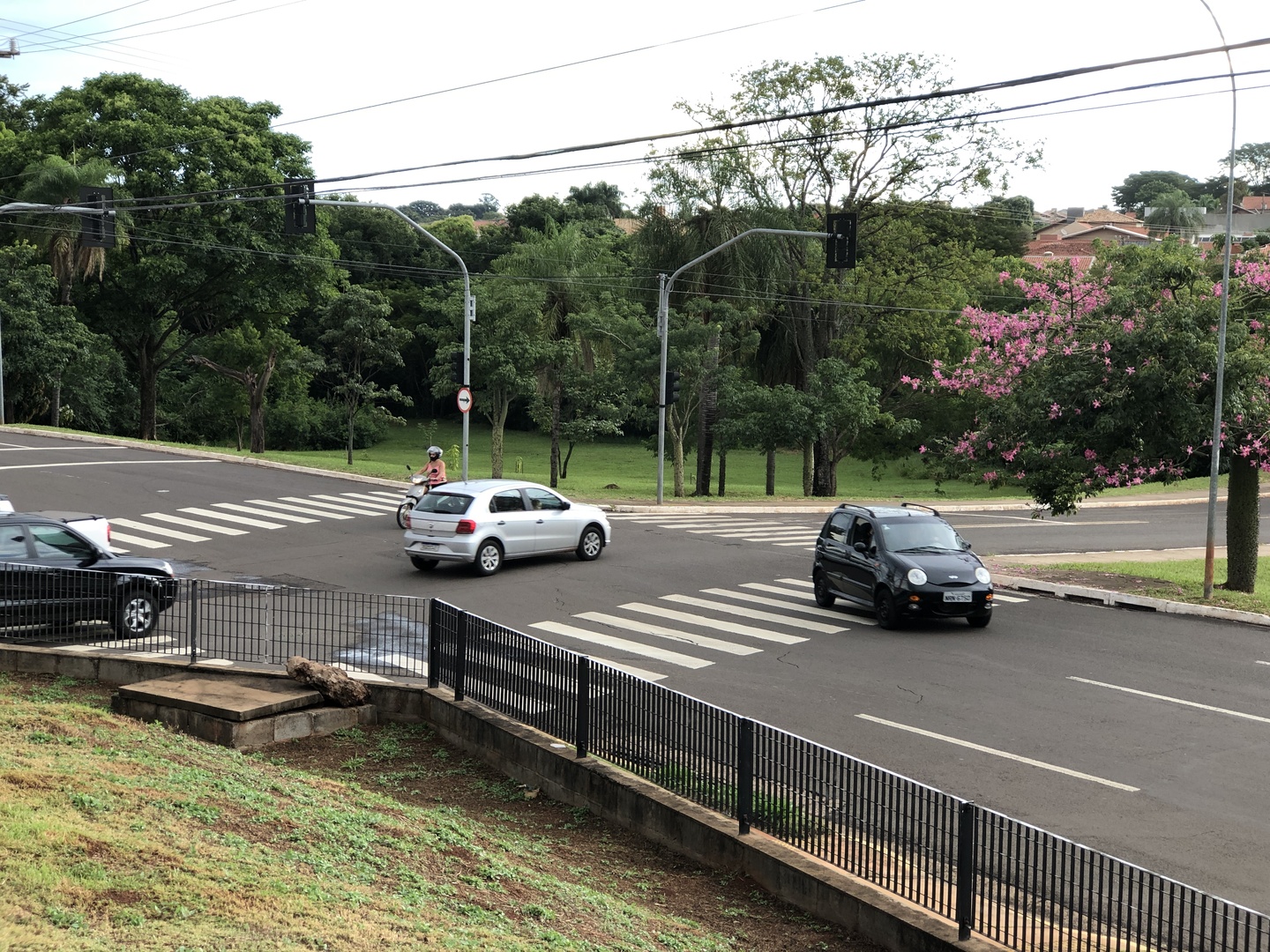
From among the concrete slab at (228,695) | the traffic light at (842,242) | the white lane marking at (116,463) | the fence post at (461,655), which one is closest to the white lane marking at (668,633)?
A: the fence post at (461,655)

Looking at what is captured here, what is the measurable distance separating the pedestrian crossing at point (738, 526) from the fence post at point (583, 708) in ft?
52.0

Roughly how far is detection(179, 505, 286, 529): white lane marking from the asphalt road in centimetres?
11

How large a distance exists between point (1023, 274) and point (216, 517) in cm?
4152

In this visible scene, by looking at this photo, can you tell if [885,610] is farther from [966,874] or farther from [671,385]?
[671,385]

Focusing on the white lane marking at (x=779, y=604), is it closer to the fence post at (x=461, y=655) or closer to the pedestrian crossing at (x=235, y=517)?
the fence post at (x=461, y=655)

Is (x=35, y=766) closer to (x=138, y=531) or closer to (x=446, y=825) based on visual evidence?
(x=446, y=825)

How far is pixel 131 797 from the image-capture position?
7.03 metres

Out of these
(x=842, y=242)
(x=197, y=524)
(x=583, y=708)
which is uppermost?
(x=842, y=242)

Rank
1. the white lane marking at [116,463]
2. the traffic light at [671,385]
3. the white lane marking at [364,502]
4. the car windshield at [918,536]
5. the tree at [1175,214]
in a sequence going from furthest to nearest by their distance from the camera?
the tree at [1175,214], the traffic light at [671,385], the white lane marking at [116,463], the white lane marking at [364,502], the car windshield at [918,536]

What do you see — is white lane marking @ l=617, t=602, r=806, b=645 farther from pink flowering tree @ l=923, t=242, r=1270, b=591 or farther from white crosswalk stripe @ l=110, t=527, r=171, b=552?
white crosswalk stripe @ l=110, t=527, r=171, b=552

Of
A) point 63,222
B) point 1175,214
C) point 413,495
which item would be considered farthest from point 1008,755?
point 1175,214

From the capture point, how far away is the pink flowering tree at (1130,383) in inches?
746

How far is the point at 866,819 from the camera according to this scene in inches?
301

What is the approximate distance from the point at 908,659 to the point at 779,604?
149 inches
